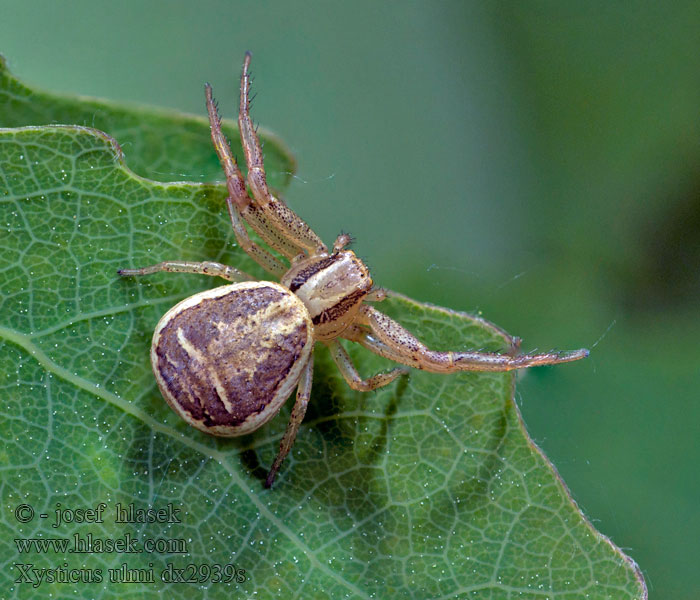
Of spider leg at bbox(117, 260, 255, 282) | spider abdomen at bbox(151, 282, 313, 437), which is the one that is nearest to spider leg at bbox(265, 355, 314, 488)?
spider abdomen at bbox(151, 282, 313, 437)

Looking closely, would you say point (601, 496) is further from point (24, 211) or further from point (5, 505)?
point (24, 211)

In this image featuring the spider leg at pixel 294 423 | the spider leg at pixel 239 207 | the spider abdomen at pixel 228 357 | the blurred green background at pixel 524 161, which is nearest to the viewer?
the spider abdomen at pixel 228 357

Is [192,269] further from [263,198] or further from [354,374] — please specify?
[354,374]

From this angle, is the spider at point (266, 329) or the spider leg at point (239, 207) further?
the spider leg at point (239, 207)

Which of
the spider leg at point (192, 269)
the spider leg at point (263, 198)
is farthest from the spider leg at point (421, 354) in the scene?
the spider leg at point (192, 269)

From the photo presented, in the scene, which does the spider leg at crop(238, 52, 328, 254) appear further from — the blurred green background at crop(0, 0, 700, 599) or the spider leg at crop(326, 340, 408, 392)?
the spider leg at crop(326, 340, 408, 392)

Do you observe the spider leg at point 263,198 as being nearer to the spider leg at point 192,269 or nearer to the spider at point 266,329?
the spider at point 266,329

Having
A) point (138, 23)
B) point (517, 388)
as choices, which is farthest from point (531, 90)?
point (138, 23)
